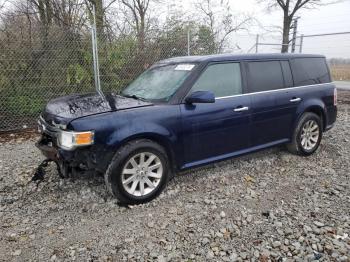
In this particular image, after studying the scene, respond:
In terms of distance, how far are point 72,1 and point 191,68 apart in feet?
19.7

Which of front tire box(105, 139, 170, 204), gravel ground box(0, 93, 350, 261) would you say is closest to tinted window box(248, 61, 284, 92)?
gravel ground box(0, 93, 350, 261)

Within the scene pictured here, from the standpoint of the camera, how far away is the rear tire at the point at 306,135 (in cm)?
512

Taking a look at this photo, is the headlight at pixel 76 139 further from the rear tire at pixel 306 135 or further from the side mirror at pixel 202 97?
the rear tire at pixel 306 135

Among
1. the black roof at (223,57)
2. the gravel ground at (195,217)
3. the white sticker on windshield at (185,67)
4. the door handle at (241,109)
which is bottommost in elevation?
the gravel ground at (195,217)

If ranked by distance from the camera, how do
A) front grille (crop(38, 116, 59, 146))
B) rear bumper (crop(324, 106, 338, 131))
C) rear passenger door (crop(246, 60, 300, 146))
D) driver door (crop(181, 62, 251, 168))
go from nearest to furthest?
front grille (crop(38, 116, 59, 146))
driver door (crop(181, 62, 251, 168))
rear passenger door (crop(246, 60, 300, 146))
rear bumper (crop(324, 106, 338, 131))

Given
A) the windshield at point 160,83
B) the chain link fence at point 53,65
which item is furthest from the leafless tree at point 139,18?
the windshield at point 160,83

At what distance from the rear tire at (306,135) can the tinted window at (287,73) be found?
62 cm

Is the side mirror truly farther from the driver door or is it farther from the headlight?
the headlight

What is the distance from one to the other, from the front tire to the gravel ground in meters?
0.15

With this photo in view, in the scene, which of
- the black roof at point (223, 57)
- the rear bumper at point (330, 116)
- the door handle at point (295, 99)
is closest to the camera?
the black roof at point (223, 57)

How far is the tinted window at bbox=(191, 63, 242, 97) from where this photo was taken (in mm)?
4053

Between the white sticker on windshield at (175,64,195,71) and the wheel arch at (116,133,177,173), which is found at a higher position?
the white sticker on windshield at (175,64,195,71)

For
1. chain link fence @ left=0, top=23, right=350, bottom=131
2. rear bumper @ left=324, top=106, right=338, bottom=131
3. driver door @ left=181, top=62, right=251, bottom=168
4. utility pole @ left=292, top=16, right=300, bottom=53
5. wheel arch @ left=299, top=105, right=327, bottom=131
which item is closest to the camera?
driver door @ left=181, top=62, right=251, bottom=168

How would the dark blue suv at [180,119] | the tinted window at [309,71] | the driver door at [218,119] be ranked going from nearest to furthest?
the dark blue suv at [180,119]
the driver door at [218,119]
the tinted window at [309,71]
